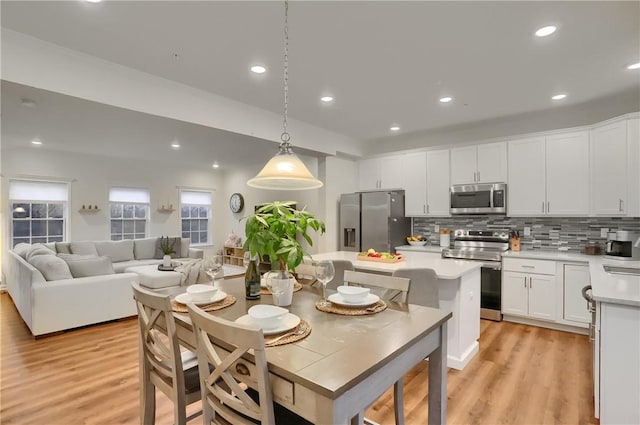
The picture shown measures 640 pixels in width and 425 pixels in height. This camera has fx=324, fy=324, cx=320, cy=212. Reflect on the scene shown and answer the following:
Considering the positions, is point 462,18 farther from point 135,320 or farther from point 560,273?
point 135,320

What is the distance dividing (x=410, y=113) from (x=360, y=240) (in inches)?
79.9

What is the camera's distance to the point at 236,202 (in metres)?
8.19

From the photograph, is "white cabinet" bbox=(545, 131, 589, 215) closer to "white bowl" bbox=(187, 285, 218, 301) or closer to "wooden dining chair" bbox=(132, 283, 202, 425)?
"white bowl" bbox=(187, 285, 218, 301)

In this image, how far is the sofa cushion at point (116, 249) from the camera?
6176mm

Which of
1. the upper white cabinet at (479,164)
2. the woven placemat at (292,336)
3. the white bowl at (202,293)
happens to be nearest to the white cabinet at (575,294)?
the upper white cabinet at (479,164)

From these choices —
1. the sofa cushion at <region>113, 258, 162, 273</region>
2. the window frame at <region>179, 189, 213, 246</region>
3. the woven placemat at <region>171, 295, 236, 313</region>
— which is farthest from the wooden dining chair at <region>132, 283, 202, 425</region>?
the window frame at <region>179, 189, 213, 246</region>

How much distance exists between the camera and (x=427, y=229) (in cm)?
530

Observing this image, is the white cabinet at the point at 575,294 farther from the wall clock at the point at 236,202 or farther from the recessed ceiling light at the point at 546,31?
the wall clock at the point at 236,202

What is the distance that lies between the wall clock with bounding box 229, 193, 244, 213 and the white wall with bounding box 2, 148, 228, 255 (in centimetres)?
76

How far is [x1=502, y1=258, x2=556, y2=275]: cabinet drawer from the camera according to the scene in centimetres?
372

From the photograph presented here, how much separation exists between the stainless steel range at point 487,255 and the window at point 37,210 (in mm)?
6957

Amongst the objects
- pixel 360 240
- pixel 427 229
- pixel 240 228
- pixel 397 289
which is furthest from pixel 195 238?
pixel 397 289

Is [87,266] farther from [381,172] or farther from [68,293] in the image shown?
[381,172]

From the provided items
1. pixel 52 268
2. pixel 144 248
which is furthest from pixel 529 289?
pixel 144 248
